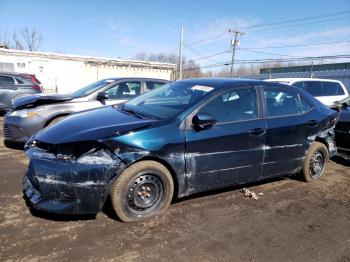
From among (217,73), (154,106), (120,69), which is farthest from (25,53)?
(217,73)

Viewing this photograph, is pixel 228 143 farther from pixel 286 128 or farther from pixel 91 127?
pixel 91 127

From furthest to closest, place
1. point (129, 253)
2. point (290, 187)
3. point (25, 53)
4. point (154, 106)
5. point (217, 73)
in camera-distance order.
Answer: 1. point (217, 73)
2. point (25, 53)
3. point (290, 187)
4. point (154, 106)
5. point (129, 253)

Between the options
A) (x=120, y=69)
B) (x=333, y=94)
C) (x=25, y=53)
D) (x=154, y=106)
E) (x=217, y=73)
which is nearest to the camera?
(x=154, y=106)

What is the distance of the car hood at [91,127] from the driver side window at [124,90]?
3.34m

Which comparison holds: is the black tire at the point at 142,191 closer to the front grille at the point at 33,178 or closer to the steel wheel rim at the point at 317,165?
the front grille at the point at 33,178

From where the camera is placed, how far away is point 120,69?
31.5 meters

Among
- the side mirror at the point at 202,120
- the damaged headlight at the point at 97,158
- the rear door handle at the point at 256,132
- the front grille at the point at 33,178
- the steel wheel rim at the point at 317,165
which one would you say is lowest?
the steel wheel rim at the point at 317,165

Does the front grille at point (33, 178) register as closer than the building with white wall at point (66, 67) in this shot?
Yes

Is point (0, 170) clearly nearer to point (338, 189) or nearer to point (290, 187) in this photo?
point (290, 187)

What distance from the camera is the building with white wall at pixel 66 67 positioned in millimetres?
25703

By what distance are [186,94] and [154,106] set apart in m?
0.45

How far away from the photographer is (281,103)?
502cm

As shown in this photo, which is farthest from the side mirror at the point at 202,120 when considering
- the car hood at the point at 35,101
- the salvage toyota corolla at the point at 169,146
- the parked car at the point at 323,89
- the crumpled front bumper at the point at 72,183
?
the parked car at the point at 323,89

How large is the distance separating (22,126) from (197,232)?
14.2 feet
